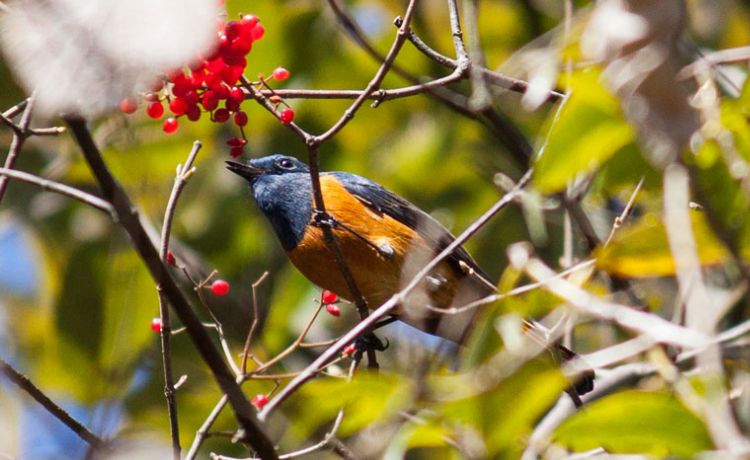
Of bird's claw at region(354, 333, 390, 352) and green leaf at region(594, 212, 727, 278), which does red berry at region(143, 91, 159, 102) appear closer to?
bird's claw at region(354, 333, 390, 352)

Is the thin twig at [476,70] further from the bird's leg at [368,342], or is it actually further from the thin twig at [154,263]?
the bird's leg at [368,342]

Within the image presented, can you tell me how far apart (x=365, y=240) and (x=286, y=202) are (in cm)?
56

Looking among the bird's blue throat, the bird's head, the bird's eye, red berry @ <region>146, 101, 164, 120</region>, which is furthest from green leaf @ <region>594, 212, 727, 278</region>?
the bird's eye

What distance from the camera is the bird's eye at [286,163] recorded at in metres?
5.18

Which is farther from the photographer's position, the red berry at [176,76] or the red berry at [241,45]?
the red berry at [241,45]

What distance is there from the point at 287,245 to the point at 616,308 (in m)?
3.00

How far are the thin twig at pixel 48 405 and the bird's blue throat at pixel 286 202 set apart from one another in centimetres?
214

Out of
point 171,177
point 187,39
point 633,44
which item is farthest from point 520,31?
point 633,44

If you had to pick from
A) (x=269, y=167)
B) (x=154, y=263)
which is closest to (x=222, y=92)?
(x=154, y=263)

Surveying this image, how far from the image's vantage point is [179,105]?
9.93ft

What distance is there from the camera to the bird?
183 inches

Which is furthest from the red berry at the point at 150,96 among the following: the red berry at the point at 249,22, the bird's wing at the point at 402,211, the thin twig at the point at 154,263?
the bird's wing at the point at 402,211

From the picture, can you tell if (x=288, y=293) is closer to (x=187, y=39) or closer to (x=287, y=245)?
(x=287, y=245)

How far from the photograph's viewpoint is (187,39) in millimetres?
2828
